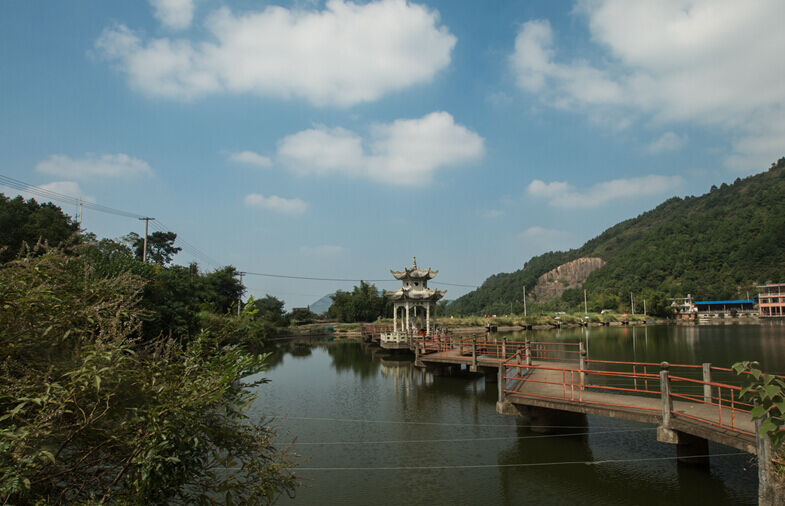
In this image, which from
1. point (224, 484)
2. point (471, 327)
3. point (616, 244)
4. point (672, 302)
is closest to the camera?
point (224, 484)

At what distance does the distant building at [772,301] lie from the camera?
70.9 metres

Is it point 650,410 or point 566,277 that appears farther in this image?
point 566,277

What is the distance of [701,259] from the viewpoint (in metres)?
97.7

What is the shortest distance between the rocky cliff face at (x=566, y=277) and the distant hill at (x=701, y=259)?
751mm

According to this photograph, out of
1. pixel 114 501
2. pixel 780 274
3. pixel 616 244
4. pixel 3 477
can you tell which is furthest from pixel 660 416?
pixel 616 244

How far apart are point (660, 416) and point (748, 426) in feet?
4.46

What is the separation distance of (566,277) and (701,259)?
46.9 metres

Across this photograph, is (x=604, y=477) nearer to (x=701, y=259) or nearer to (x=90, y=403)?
(x=90, y=403)

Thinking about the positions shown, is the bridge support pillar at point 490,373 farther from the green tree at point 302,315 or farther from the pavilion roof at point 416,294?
the green tree at point 302,315

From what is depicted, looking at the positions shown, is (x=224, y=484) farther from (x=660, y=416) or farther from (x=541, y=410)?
(x=541, y=410)

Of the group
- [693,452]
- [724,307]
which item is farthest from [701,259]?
[693,452]

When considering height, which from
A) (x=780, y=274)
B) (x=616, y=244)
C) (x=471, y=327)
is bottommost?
(x=471, y=327)

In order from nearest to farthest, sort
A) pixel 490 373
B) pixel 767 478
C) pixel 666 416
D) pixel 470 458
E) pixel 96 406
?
pixel 96 406 → pixel 767 478 → pixel 666 416 → pixel 470 458 → pixel 490 373

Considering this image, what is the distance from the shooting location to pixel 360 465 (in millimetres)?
9688
